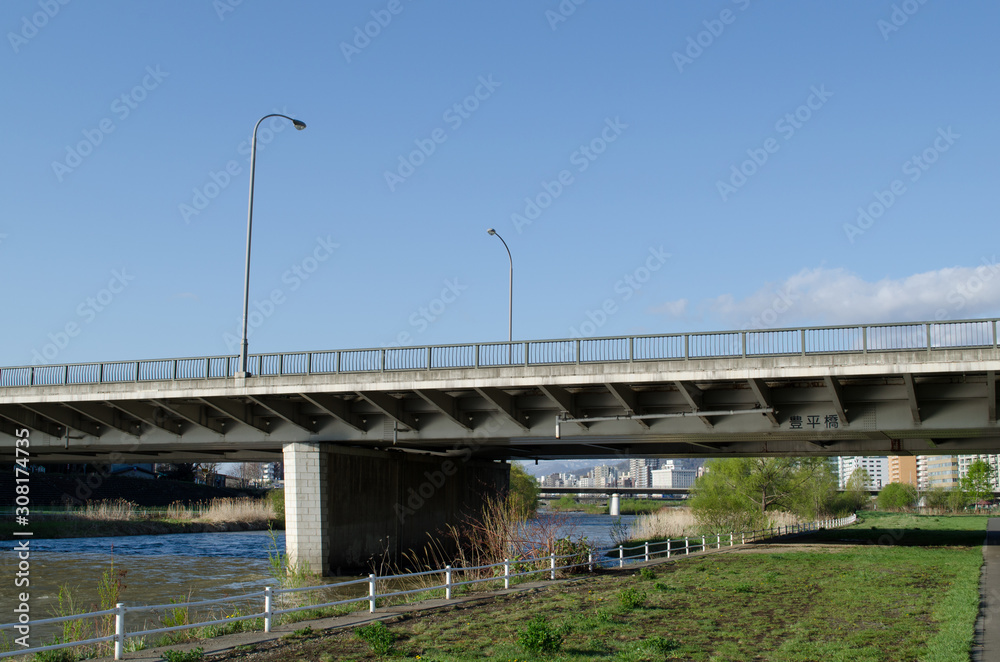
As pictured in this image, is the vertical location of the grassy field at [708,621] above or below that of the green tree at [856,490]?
above

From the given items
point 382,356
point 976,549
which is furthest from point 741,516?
point 382,356

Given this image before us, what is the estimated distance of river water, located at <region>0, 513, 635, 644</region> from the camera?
1053 inches

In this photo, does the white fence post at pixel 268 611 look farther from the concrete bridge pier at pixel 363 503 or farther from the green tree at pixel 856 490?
the green tree at pixel 856 490

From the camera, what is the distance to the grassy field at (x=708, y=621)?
1357 cm

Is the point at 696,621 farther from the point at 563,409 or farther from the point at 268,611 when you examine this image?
the point at 563,409

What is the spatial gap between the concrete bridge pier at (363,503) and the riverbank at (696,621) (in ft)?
37.3

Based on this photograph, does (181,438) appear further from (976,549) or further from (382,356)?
(976,549)

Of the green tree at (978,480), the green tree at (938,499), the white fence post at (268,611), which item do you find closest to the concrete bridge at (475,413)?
the white fence post at (268,611)

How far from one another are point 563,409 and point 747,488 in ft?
127

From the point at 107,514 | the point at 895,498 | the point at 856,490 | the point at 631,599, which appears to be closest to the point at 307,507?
the point at 631,599

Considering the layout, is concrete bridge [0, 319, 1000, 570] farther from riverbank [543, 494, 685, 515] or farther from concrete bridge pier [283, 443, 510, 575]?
riverbank [543, 494, 685, 515]

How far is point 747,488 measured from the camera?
65375 mm

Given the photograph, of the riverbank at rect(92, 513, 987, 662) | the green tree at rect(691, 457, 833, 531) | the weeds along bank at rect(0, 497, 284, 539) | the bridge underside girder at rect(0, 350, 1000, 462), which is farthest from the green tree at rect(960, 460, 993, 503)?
the riverbank at rect(92, 513, 987, 662)

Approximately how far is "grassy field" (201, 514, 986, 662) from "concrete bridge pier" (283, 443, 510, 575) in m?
11.8
